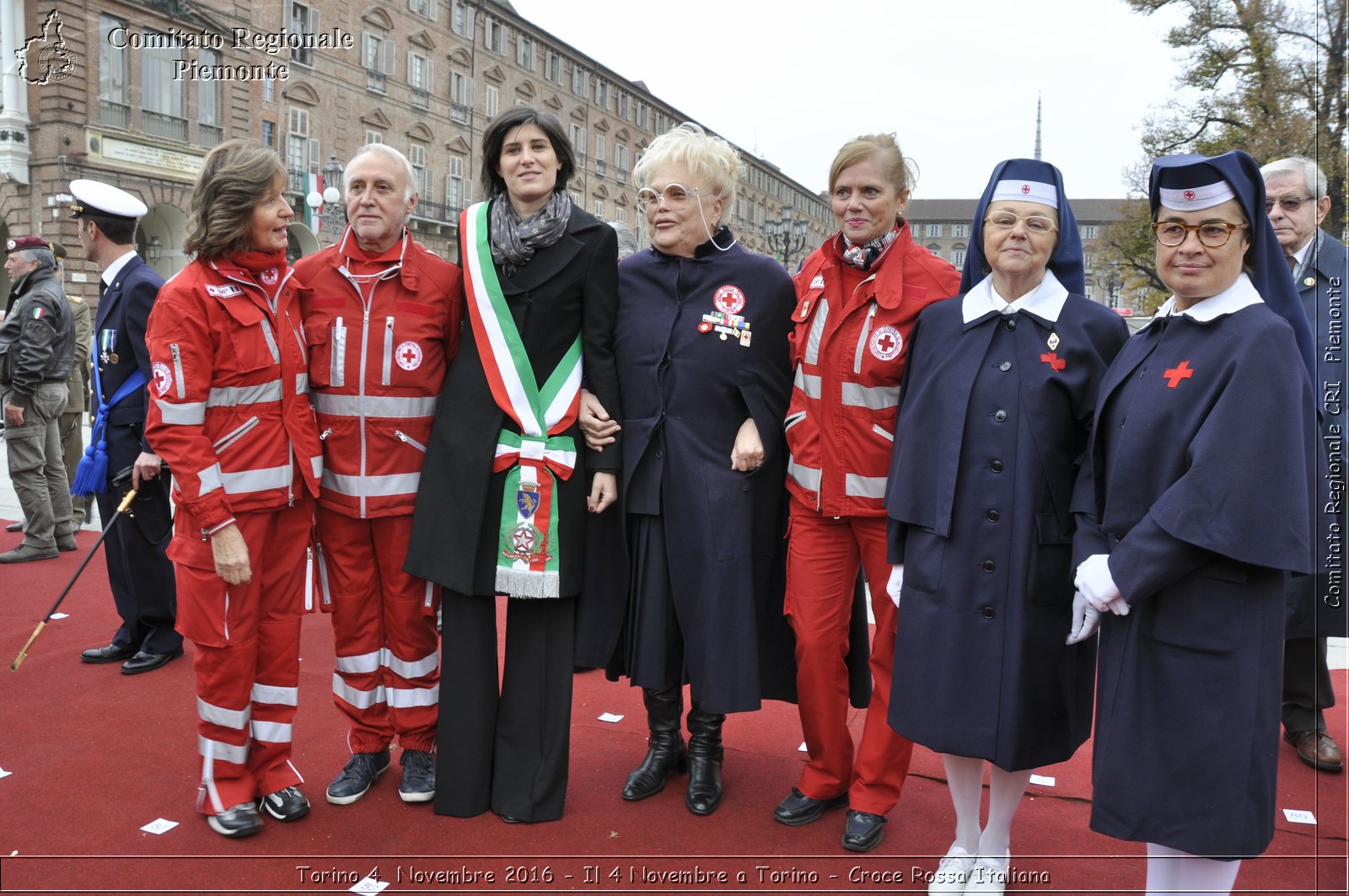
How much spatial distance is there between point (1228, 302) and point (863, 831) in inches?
72.6

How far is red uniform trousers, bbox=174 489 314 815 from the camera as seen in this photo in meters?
2.94

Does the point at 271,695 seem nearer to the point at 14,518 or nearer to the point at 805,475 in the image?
the point at 805,475

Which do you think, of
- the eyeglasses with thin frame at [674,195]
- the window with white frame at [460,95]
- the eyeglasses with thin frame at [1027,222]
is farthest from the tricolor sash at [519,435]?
the window with white frame at [460,95]

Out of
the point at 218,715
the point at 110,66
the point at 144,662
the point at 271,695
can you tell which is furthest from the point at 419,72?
the point at 218,715

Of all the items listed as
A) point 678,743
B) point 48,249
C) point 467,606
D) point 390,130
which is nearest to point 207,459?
point 467,606

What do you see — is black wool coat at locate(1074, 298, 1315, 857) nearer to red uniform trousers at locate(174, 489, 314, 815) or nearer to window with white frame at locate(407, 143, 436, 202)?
red uniform trousers at locate(174, 489, 314, 815)

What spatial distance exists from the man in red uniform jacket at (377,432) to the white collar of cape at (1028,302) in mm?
1658

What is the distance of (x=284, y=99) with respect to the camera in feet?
98.4

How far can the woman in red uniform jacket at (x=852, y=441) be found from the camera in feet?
9.81

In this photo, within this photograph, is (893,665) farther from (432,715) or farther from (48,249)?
(48,249)

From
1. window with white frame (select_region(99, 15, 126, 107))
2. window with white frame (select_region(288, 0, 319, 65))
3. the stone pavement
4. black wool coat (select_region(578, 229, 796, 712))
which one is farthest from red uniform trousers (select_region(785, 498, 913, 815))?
window with white frame (select_region(288, 0, 319, 65))

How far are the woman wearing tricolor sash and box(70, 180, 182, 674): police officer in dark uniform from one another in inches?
81.2

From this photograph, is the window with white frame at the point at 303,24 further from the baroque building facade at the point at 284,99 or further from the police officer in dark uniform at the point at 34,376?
the police officer in dark uniform at the point at 34,376

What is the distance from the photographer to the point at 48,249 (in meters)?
6.51
